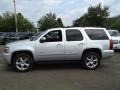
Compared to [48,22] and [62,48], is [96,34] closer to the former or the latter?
[62,48]

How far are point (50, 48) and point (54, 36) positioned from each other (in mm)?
563

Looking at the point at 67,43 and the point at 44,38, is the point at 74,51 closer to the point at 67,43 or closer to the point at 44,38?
the point at 67,43

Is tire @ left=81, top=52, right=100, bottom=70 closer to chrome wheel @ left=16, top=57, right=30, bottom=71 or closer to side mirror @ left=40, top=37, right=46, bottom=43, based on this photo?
side mirror @ left=40, top=37, right=46, bottom=43

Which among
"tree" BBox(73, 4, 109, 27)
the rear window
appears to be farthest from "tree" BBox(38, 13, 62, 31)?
the rear window

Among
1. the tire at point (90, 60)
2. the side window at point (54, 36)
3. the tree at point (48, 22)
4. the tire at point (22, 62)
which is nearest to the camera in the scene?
the tire at point (22, 62)

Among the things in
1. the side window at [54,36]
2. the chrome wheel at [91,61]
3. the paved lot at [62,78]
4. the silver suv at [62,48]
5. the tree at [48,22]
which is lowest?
the paved lot at [62,78]

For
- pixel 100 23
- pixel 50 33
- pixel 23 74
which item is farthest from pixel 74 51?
pixel 100 23

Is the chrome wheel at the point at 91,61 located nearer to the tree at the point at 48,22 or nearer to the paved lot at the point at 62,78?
the paved lot at the point at 62,78

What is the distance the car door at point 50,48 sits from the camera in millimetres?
10180

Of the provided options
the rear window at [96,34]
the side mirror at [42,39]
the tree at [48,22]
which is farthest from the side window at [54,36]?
the tree at [48,22]

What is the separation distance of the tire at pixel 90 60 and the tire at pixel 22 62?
84.5 inches

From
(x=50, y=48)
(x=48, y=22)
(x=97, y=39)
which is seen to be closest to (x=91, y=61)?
(x=97, y=39)

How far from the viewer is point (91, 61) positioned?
10.5m

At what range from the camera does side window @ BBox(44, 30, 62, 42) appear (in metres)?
10.4
